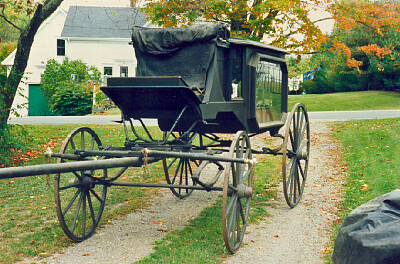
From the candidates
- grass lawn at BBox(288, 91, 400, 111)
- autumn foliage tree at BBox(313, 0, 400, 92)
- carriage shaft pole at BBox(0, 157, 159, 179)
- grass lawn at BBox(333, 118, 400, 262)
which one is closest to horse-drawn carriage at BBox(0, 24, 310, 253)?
carriage shaft pole at BBox(0, 157, 159, 179)

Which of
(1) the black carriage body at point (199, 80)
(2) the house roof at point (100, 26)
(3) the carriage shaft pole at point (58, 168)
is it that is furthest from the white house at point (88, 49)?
(3) the carriage shaft pole at point (58, 168)

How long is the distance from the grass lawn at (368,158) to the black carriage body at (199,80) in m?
2.24

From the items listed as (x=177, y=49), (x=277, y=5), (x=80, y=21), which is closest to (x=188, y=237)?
(x=177, y=49)

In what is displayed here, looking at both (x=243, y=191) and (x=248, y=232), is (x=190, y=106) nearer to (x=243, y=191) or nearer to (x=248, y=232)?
(x=243, y=191)

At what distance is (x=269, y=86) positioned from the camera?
27.1 feet

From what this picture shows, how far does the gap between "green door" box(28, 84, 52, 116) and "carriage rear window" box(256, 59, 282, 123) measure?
Answer: 27.9 m

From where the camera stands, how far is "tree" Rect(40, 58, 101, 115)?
1179 inches

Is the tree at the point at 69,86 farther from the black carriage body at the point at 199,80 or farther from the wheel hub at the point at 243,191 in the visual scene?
the wheel hub at the point at 243,191

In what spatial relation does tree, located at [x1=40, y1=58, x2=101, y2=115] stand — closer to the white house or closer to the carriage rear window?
the white house

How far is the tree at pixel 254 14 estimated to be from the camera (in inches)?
629

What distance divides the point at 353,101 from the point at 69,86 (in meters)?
17.3

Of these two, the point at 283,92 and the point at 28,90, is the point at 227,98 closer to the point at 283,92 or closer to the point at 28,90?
the point at 283,92

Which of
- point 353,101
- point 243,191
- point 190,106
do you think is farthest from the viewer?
point 353,101

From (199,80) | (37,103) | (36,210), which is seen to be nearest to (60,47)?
(37,103)
